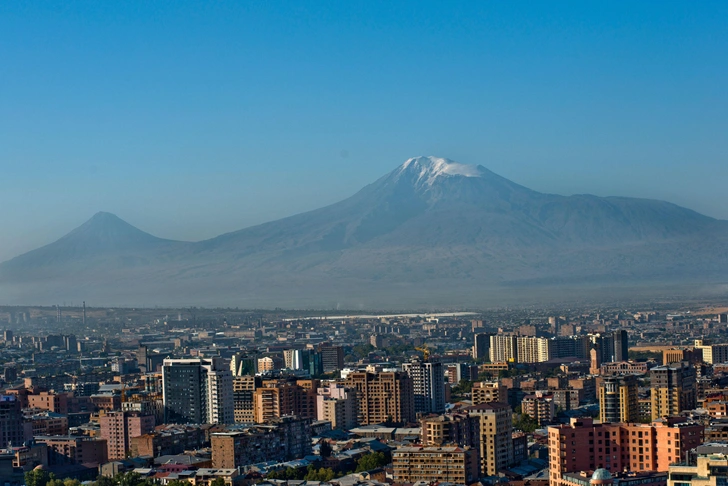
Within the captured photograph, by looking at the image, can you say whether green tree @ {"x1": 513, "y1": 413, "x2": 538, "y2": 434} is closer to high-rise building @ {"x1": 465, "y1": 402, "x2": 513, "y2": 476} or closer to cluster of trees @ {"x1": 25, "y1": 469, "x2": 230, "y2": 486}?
high-rise building @ {"x1": 465, "y1": 402, "x2": 513, "y2": 476}

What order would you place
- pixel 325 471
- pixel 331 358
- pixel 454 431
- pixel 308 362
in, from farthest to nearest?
pixel 331 358, pixel 308 362, pixel 454 431, pixel 325 471

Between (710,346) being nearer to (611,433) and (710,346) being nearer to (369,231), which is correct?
(611,433)

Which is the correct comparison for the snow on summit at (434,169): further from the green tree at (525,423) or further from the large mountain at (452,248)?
the green tree at (525,423)

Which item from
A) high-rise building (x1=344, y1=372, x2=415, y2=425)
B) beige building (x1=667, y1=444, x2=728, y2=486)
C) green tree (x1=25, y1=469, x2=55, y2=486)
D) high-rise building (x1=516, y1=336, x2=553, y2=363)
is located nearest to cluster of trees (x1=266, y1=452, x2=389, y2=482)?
green tree (x1=25, y1=469, x2=55, y2=486)

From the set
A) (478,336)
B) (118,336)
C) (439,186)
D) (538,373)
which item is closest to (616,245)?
(439,186)

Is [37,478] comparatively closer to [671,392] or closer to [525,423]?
[525,423]

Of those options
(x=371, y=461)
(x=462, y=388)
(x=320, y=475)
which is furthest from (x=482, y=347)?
(x=320, y=475)
